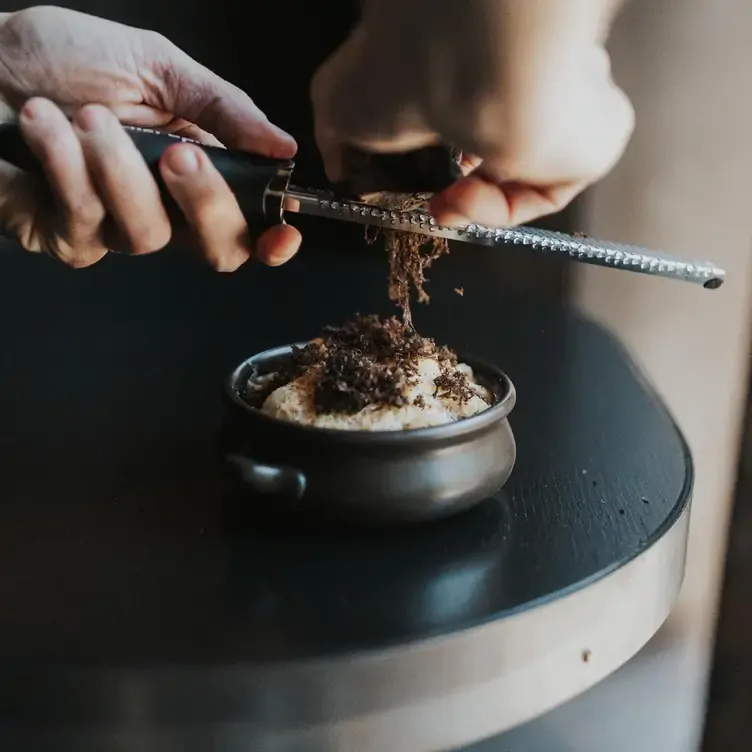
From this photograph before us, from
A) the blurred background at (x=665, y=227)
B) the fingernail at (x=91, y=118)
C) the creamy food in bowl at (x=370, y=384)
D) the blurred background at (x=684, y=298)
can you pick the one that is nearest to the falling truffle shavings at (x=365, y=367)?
the creamy food in bowl at (x=370, y=384)

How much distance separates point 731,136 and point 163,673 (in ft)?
3.38

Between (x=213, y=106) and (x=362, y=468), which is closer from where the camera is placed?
(x=362, y=468)

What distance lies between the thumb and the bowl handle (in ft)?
1.17

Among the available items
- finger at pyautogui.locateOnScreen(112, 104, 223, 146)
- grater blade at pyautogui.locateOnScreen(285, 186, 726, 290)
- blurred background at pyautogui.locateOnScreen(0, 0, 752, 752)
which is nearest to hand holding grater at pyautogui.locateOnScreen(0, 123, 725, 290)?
grater blade at pyautogui.locateOnScreen(285, 186, 726, 290)

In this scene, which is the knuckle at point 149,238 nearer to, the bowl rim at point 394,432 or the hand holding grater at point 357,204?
the hand holding grater at point 357,204

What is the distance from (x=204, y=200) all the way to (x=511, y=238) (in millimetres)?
235

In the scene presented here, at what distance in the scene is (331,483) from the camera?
535mm

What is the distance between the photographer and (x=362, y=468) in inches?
21.0

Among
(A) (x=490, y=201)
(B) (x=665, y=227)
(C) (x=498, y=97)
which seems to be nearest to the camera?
(C) (x=498, y=97)

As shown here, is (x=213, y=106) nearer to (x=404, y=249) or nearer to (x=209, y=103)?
(x=209, y=103)

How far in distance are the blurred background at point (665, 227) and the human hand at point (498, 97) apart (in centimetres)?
47

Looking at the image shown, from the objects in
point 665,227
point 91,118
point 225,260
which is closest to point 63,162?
point 91,118

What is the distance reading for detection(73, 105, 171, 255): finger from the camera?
1.98 feet

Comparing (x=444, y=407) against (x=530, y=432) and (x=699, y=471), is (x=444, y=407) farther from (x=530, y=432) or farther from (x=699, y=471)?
(x=699, y=471)
